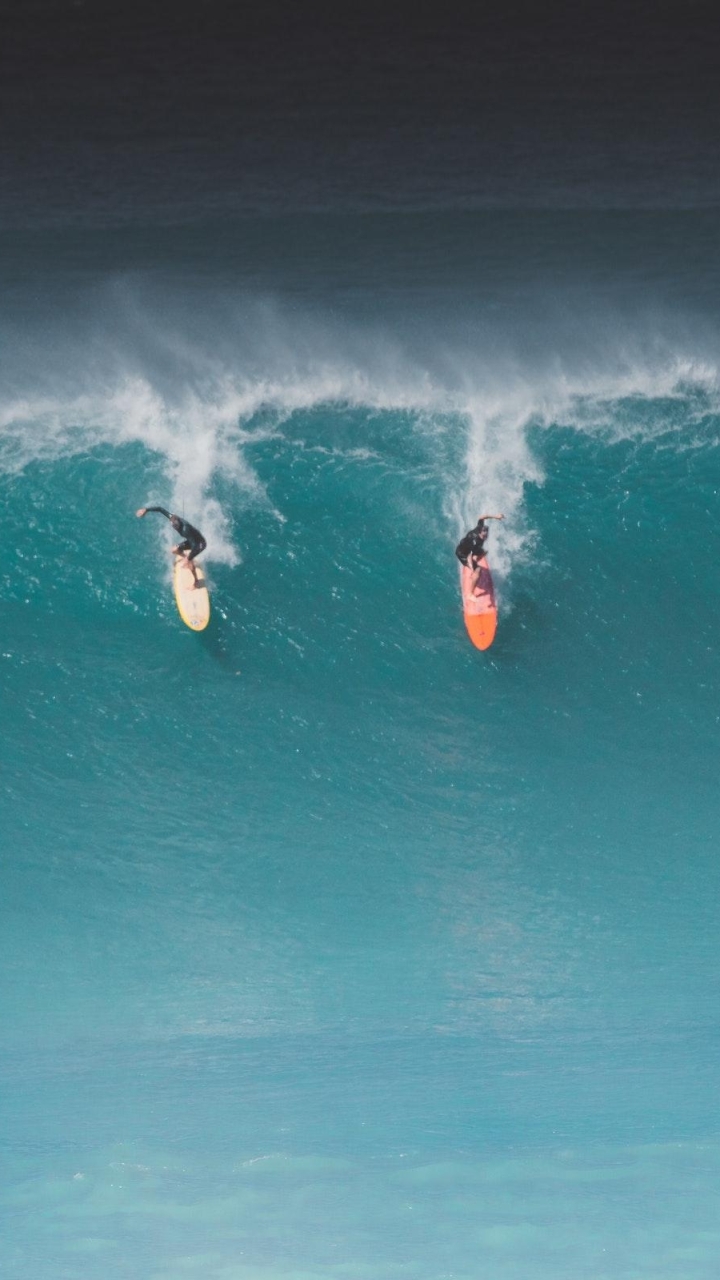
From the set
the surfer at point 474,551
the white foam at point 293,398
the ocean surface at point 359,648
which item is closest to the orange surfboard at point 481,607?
the surfer at point 474,551

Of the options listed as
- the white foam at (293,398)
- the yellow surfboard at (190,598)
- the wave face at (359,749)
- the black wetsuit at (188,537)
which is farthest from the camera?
the white foam at (293,398)

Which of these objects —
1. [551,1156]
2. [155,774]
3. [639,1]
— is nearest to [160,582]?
[155,774]

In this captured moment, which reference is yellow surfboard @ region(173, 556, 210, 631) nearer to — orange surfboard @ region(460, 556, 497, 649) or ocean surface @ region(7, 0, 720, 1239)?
ocean surface @ region(7, 0, 720, 1239)

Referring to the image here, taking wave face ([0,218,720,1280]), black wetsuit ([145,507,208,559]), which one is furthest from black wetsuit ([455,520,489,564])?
black wetsuit ([145,507,208,559])

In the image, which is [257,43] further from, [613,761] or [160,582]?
[613,761]

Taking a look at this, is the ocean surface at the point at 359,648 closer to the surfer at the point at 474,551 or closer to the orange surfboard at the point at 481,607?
the orange surfboard at the point at 481,607

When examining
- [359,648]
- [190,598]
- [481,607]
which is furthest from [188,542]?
[481,607]

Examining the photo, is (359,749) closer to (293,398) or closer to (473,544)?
(473,544)
